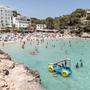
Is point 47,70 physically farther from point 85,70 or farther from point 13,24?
point 13,24

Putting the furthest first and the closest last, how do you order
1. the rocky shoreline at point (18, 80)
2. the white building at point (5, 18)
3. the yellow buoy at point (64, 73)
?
the white building at point (5, 18)
the yellow buoy at point (64, 73)
the rocky shoreline at point (18, 80)

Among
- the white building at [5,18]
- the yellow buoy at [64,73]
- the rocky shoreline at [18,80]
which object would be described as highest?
the white building at [5,18]

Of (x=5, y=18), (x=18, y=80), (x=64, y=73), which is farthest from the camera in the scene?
(x=5, y=18)

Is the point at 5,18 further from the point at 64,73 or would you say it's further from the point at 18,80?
the point at 18,80

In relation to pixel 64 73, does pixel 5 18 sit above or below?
above

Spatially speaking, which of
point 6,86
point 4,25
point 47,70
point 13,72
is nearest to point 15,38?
point 4,25

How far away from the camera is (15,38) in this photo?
78938 millimetres

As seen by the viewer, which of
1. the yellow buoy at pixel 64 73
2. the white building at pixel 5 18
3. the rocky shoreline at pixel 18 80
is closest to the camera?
the rocky shoreline at pixel 18 80

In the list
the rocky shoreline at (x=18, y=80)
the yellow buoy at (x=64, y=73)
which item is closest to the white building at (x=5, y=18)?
the yellow buoy at (x=64, y=73)

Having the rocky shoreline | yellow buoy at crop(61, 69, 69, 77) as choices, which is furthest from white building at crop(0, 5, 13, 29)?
the rocky shoreline

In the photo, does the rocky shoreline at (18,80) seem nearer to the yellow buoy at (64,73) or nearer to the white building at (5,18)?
the yellow buoy at (64,73)

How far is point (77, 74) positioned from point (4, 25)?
3208 inches

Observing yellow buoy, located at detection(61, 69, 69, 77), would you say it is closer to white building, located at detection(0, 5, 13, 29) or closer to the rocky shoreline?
the rocky shoreline

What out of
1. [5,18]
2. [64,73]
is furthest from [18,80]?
[5,18]
